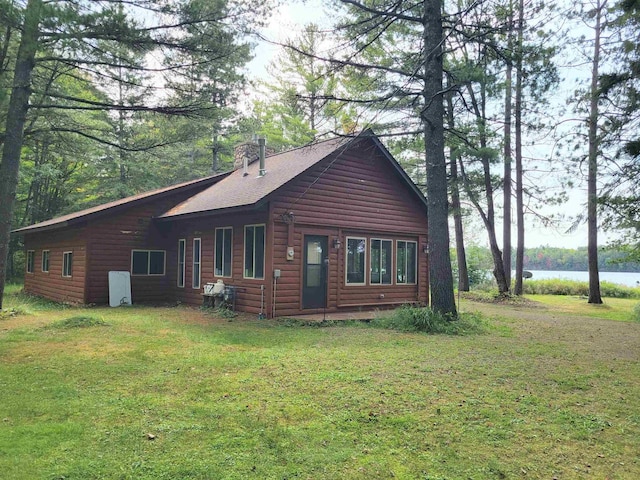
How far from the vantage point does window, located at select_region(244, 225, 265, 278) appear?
10938mm

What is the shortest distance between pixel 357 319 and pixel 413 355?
13.3 ft

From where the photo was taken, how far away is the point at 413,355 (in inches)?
260

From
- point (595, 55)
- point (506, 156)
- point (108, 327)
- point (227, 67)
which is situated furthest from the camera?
point (506, 156)

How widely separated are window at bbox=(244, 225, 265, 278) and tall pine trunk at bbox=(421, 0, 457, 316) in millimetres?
3986

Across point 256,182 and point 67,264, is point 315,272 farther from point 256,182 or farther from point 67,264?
point 67,264

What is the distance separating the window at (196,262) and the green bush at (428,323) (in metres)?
6.03

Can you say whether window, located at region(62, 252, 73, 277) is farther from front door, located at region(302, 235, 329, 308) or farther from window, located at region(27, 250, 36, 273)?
front door, located at region(302, 235, 329, 308)

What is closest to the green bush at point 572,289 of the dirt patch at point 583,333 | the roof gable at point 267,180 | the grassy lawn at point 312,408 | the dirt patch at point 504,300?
the dirt patch at point 504,300

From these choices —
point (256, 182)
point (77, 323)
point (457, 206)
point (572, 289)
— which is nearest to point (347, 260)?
point (256, 182)

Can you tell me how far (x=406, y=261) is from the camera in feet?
44.8

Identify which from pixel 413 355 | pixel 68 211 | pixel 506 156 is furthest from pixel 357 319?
pixel 68 211

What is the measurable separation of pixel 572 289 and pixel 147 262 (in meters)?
19.5

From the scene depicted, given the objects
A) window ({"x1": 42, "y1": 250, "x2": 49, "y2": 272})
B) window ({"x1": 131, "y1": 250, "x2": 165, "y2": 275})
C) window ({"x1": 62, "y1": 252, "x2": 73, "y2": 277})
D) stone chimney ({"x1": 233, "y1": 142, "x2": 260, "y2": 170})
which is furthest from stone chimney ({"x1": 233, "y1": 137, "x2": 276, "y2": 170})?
window ({"x1": 42, "y1": 250, "x2": 49, "y2": 272})

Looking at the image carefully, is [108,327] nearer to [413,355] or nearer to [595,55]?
[413,355]
